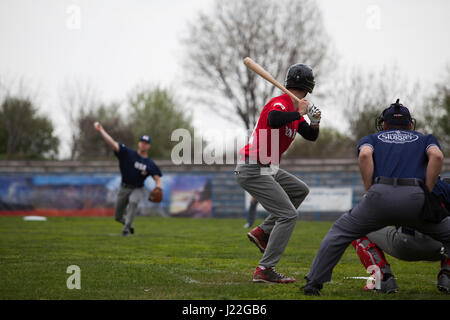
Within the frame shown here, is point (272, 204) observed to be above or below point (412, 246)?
above

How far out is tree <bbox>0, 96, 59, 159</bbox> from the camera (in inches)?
1544

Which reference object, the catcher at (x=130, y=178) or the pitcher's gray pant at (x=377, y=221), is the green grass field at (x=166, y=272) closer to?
the pitcher's gray pant at (x=377, y=221)

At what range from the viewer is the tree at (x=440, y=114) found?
105ft

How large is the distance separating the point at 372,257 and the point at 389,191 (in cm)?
121

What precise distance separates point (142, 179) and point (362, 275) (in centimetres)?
783

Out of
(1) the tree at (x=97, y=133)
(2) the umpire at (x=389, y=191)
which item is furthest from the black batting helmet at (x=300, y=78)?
(1) the tree at (x=97, y=133)

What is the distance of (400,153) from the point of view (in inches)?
210

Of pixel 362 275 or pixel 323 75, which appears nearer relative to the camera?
pixel 362 275

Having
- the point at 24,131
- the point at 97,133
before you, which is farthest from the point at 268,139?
the point at 97,133

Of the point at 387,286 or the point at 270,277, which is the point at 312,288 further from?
the point at 270,277
